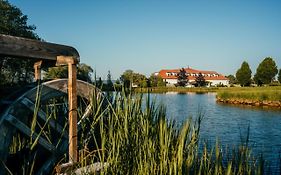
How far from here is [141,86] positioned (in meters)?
4.39

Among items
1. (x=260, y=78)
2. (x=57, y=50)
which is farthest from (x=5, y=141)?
(x=260, y=78)

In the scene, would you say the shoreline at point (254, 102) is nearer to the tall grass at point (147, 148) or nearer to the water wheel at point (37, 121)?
the water wheel at point (37, 121)

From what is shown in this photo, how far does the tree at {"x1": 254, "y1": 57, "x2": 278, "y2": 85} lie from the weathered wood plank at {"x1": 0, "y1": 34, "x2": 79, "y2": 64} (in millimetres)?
80224

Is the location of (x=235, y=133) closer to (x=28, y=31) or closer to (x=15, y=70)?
(x=15, y=70)

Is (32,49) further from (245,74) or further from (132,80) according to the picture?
(245,74)

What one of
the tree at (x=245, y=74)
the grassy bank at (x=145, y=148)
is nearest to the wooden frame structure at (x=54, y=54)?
the grassy bank at (x=145, y=148)

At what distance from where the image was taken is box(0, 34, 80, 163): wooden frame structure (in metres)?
3.86

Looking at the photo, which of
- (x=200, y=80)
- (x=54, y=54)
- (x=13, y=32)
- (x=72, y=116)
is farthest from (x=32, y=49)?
(x=200, y=80)

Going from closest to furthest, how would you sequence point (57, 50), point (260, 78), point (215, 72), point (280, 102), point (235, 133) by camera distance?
point (57, 50), point (235, 133), point (280, 102), point (260, 78), point (215, 72)

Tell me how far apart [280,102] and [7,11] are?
29.8 meters

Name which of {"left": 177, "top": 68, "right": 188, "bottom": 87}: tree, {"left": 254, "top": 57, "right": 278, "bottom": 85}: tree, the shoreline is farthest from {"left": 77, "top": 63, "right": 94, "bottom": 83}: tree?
{"left": 177, "top": 68, "right": 188, "bottom": 87}: tree

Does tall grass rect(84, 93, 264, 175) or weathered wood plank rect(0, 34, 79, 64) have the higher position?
weathered wood plank rect(0, 34, 79, 64)

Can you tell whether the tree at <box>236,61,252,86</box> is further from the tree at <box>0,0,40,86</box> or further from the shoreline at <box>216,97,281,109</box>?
the tree at <box>0,0,40,86</box>

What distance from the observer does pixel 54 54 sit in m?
4.70
